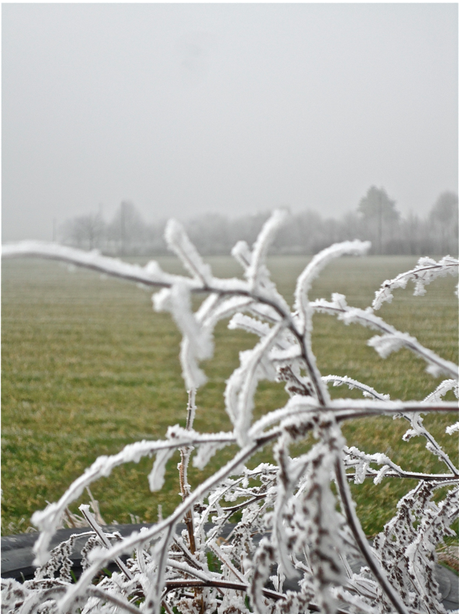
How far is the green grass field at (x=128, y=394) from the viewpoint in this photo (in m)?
2.95

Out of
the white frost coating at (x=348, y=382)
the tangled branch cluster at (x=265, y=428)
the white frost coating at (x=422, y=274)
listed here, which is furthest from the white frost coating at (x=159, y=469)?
the white frost coating at (x=422, y=274)

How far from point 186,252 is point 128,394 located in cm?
502

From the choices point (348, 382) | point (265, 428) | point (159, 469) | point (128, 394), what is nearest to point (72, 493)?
point (159, 469)

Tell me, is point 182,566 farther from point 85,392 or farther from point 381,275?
point 381,275

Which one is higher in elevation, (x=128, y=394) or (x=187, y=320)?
(x=187, y=320)

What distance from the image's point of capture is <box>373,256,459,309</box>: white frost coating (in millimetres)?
931

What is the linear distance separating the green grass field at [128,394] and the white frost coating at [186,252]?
0.12 m

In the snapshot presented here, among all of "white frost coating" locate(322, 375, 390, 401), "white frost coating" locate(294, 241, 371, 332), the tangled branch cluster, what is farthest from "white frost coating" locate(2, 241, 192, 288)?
"white frost coating" locate(322, 375, 390, 401)

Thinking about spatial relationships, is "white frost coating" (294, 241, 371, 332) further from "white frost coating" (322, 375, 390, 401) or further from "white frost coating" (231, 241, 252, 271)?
"white frost coating" (322, 375, 390, 401)

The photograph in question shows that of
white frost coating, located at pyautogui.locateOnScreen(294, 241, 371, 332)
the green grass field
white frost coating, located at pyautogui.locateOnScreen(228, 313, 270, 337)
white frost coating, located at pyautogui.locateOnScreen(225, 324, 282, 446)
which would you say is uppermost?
white frost coating, located at pyautogui.locateOnScreen(294, 241, 371, 332)

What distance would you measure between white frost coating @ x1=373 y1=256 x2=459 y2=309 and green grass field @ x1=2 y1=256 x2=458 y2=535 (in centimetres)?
49

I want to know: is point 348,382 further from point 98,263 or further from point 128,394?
point 128,394

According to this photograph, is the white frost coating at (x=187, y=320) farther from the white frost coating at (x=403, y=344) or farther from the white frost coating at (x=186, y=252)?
the white frost coating at (x=403, y=344)

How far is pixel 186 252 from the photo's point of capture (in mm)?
479
